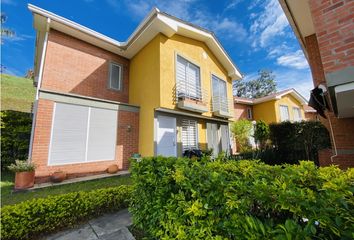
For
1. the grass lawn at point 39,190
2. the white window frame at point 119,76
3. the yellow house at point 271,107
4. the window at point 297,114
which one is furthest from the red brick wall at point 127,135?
the window at point 297,114

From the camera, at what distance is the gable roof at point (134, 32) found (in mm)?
8602

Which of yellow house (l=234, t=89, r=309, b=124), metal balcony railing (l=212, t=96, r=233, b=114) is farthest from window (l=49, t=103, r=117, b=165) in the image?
yellow house (l=234, t=89, r=309, b=124)

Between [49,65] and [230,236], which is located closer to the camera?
[230,236]

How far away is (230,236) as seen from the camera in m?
1.93

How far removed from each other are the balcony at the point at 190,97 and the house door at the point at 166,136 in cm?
126

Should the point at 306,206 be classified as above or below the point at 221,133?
below

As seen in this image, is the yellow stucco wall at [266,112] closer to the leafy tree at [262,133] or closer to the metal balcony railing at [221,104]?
the leafy tree at [262,133]

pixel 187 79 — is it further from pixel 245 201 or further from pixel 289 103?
pixel 289 103

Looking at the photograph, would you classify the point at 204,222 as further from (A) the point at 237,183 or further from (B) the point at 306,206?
(B) the point at 306,206

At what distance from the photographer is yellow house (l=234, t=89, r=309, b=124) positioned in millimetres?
20175

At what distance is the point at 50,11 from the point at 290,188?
12.1m

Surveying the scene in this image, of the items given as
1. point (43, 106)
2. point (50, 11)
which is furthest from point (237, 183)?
point (50, 11)

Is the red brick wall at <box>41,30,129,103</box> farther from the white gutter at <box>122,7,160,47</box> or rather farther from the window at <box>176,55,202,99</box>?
the window at <box>176,55,202,99</box>

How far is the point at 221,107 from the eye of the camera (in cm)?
1346
